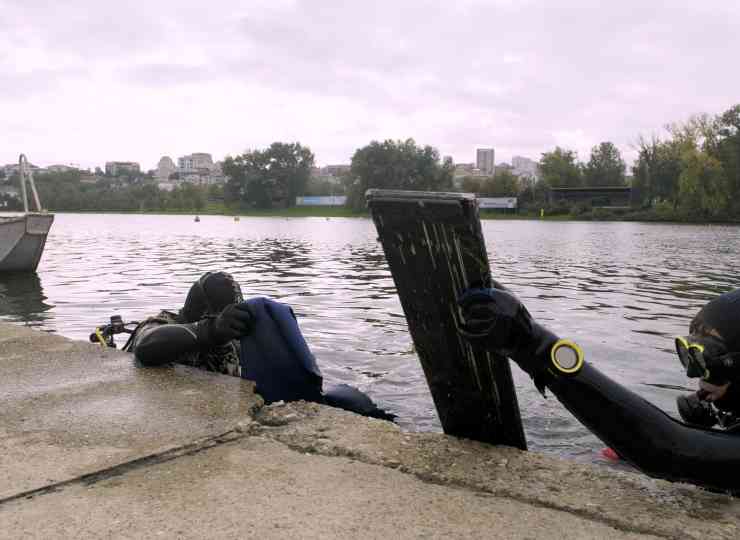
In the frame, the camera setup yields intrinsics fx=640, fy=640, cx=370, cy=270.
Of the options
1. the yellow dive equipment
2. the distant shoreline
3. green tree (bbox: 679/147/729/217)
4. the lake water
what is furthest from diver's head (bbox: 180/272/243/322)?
green tree (bbox: 679/147/729/217)

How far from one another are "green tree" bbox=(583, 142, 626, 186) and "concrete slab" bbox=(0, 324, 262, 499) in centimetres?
10452

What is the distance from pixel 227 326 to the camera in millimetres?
3680

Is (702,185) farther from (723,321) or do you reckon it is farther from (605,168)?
(723,321)

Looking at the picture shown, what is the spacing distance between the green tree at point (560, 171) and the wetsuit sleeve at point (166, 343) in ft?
329

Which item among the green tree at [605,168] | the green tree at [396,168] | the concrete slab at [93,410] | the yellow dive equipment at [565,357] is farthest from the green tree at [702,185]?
the yellow dive equipment at [565,357]

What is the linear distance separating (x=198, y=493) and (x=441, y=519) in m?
0.87

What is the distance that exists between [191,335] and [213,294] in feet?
1.00

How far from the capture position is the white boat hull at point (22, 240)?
54.6 feet

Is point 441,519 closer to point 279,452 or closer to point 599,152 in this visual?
point 279,452

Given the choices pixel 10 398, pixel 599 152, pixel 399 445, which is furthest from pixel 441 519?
pixel 599 152

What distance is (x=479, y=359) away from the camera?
8.80 ft

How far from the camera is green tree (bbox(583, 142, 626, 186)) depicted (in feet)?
332

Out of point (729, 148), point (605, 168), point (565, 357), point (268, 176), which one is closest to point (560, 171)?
point (605, 168)

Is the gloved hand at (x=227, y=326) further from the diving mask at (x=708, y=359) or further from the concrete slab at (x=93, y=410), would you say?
the diving mask at (x=708, y=359)
